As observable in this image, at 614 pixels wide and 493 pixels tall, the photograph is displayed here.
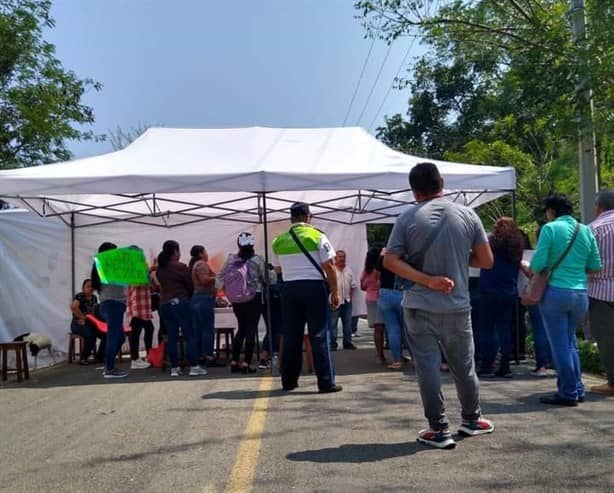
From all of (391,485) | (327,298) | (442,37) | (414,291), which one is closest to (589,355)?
(327,298)

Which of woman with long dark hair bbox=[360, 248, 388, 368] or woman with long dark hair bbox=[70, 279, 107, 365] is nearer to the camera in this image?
woman with long dark hair bbox=[360, 248, 388, 368]

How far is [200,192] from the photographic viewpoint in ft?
30.5

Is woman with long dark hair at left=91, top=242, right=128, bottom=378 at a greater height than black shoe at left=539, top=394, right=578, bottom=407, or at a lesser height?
greater

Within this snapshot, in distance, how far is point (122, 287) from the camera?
9273mm

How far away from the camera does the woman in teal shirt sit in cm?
612

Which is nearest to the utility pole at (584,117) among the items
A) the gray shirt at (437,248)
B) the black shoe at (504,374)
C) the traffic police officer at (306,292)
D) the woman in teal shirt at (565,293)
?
the black shoe at (504,374)

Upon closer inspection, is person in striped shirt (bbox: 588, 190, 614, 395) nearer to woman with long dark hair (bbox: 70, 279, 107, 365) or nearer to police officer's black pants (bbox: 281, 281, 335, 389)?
police officer's black pants (bbox: 281, 281, 335, 389)

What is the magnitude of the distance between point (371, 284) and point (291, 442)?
233 inches

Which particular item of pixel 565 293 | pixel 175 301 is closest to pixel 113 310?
pixel 175 301

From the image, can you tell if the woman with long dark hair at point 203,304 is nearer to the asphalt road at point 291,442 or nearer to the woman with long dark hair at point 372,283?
the asphalt road at point 291,442

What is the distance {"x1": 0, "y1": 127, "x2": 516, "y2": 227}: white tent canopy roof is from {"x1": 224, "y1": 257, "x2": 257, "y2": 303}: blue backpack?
39.2 inches

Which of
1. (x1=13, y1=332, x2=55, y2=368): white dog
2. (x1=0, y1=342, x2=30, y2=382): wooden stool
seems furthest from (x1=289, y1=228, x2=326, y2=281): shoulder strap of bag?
(x1=13, y1=332, x2=55, y2=368): white dog

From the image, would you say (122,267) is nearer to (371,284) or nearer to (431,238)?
(371,284)

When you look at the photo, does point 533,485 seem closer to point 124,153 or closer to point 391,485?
point 391,485
